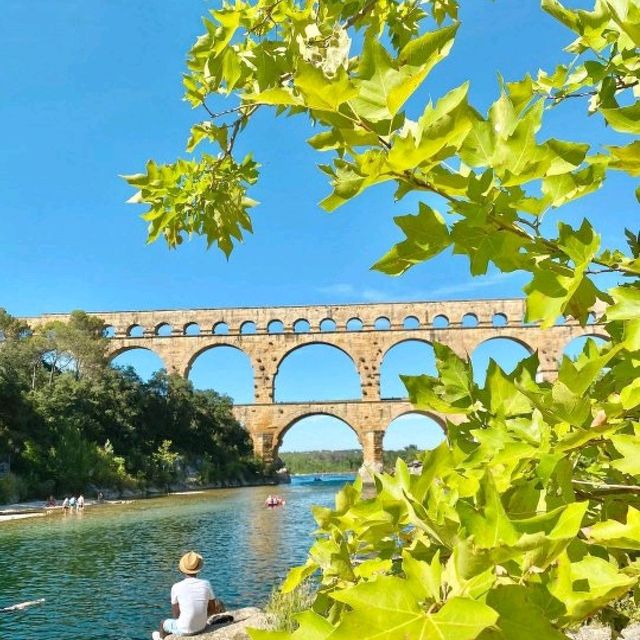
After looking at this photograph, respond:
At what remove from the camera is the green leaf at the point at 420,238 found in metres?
0.72

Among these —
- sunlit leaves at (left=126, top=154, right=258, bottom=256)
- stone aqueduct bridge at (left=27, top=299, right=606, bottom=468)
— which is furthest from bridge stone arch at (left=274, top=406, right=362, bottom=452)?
sunlit leaves at (left=126, top=154, right=258, bottom=256)

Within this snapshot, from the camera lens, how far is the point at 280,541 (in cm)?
1356

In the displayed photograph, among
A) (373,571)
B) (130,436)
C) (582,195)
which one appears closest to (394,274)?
(582,195)

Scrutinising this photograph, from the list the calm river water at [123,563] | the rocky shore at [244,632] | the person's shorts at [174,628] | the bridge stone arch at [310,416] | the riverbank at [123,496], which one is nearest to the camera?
the rocky shore at [244,632]

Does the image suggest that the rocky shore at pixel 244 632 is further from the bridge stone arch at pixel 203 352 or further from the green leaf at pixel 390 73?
the bridge stone arch at pixel 203 352

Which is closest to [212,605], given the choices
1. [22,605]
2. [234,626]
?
[234,626]

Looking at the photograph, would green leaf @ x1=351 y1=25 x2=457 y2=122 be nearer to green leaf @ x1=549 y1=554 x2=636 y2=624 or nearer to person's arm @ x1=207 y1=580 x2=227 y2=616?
green leaf @ x1=549 y1=554 x2=636 y2=624

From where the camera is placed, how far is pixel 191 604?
17.5 ft

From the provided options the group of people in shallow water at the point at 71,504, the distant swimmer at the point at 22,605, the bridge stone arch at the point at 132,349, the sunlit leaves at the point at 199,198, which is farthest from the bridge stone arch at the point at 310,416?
the sunlit leaves at the point at 199,198

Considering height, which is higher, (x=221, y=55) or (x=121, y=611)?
(x=221, y=55)

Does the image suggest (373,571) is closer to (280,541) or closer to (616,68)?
(616,68)

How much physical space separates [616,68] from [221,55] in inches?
34.0

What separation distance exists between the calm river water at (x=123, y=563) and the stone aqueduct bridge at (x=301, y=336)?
709 inches

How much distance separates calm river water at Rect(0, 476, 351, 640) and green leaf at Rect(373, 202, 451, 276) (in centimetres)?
434
